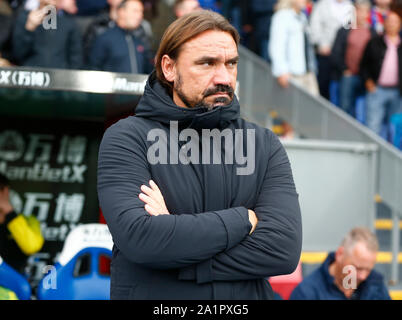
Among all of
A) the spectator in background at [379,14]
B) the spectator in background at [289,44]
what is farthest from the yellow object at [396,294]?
the spectator in background at [379,14]

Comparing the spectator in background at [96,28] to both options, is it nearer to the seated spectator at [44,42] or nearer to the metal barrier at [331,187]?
the seated spectator at [44,42]

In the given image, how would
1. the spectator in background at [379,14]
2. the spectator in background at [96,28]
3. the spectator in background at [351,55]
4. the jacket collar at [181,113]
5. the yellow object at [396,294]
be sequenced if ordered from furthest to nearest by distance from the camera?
the spectator in background at [379,14] < the spectator in background at [351,55] < the yellow object at [396,294] < the spectator in background at [96,28] < the jacket collar at [181,113]

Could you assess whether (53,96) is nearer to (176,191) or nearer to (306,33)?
(176,191)

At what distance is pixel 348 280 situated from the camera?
5.04 meters

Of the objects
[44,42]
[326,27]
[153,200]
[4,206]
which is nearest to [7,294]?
[4,206]

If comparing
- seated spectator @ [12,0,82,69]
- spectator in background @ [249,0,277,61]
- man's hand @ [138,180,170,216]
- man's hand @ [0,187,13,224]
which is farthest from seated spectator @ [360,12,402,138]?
man's hand @ [138,180,170,216]

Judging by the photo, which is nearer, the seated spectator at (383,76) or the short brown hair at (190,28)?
the short brown hair at (190,28)

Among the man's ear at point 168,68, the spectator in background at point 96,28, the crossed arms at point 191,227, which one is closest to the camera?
the crossed arms at point 191,227

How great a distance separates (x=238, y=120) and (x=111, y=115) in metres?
4.03

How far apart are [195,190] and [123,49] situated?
4.68 meters

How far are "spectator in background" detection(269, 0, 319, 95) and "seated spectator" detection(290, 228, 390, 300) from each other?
191 inches

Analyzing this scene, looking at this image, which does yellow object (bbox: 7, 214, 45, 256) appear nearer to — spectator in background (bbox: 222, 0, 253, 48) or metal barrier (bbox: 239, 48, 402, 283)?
metal barrier (bbox: 239, 48, 402, 283)

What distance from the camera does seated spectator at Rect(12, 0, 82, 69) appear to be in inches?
250

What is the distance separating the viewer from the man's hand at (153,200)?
240 cm
